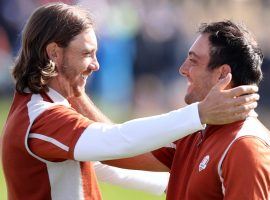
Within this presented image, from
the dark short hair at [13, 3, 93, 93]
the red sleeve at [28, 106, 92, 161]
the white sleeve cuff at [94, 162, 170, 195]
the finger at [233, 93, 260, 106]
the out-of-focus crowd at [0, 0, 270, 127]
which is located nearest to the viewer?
the finger at [233, 93, 260, 106]

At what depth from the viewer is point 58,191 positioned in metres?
4.82

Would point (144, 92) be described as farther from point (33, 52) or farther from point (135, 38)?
point (33, 52)

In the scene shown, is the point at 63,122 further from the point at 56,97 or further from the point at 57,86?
the point at 57,86

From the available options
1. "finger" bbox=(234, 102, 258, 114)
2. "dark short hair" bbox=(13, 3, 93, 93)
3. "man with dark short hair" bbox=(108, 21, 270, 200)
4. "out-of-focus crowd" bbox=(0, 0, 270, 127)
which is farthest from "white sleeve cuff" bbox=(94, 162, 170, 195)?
"out-of-focus crowd" bbox=(0, 0, 270, 127)

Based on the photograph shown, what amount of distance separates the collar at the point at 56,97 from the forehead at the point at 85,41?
0.29 meters

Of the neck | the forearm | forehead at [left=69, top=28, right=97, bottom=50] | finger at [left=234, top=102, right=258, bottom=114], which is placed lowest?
the forearm

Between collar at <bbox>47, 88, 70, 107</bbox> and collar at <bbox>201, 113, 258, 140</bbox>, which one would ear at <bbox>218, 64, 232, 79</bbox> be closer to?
collar at <bbox>201, 113, 258, 140</bbox>

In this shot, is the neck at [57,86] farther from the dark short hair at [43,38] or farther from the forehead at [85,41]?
the forehead at [85,41]

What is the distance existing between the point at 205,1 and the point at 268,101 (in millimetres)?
3504

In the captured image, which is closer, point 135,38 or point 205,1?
point 135,38

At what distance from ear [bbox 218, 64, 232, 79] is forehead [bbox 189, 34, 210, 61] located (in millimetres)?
113

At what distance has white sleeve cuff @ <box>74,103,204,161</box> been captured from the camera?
4344mm

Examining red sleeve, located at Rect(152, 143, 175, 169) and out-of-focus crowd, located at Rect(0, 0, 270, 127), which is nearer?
red sleeve, located at Rect(152, 143, 175, 169)

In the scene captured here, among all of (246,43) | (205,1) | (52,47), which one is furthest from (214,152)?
(205,1)
